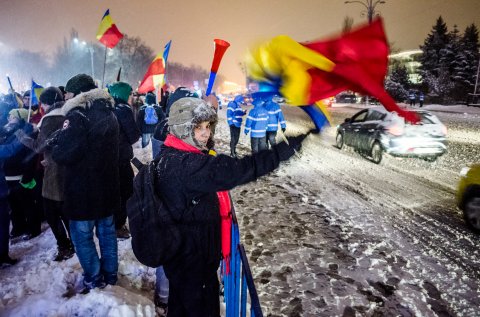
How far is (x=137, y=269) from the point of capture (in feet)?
13.1

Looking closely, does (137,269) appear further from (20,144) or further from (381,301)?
(381,301)

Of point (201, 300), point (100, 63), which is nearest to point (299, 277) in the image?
point (201, 300)

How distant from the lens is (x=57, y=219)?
4199 millimetres

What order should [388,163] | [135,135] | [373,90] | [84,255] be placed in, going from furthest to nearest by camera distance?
[388,163], [135,135], [84,255], [373,90]

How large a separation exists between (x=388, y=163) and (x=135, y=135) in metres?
8.16

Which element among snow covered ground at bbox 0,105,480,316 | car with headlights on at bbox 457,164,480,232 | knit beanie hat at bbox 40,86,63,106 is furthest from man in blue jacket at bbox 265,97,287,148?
knit beanie hat at bbox 40,86,63,106

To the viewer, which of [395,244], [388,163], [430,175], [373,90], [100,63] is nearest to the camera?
[373,90]

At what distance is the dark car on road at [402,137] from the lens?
9547 mm

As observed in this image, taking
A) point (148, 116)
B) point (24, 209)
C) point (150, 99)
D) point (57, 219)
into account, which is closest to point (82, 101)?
point (57, 219)

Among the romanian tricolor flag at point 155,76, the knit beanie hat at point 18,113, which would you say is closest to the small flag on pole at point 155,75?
the romanian tricolor flag at point 155,76

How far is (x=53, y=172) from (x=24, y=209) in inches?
74.9

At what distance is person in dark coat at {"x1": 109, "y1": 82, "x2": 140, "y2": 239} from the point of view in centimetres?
426

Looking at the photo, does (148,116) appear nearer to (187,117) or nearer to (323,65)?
(187,117)

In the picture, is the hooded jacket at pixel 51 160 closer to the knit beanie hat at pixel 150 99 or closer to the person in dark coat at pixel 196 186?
the person in dark coat at pixel 196 186
